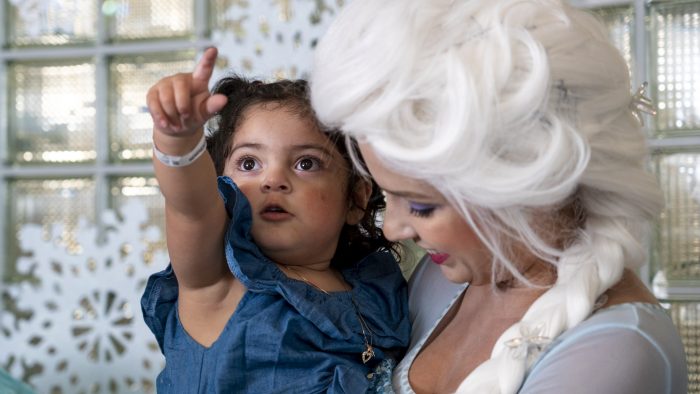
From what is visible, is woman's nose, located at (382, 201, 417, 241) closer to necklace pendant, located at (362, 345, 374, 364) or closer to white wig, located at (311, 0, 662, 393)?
white wig, located at (311, 0, 662, 393)

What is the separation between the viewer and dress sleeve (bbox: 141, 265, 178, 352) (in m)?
1.27

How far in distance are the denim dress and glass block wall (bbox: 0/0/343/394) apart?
1047 millimetres

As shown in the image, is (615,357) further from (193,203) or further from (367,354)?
(193,203)

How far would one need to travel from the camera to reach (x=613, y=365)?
3.09 feet

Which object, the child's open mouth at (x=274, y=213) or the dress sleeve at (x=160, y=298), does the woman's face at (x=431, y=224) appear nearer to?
the child's open mouth at (x=274, y=213)

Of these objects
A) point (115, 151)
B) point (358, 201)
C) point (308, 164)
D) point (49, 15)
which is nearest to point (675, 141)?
point (358, 201)

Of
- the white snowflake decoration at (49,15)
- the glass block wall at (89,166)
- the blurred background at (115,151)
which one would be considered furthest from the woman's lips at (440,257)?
the white snowflake decoration at (49,15)

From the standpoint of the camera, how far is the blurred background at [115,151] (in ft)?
6.58

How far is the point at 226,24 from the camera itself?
234 centimetres

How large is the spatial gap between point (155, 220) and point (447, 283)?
131cm

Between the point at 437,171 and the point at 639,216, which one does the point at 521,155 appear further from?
the point at 639,216

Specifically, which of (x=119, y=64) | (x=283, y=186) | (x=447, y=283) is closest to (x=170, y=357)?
(x=283, y=186)

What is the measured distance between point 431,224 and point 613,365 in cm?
24

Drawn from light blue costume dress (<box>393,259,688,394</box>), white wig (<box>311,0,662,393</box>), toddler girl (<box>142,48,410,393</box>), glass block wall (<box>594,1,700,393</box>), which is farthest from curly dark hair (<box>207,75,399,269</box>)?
glass block wall (<box>594,1,700,393</box>)
